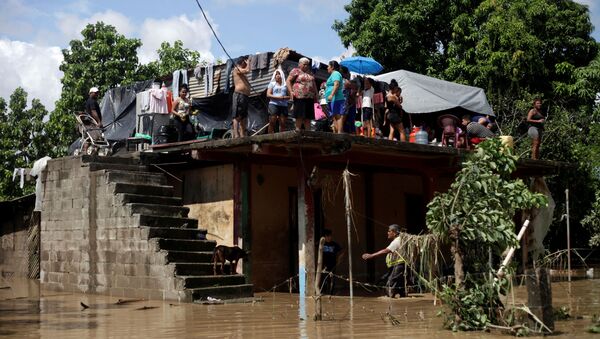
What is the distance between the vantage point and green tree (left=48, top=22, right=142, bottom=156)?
97.9 feet

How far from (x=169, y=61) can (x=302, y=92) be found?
1849 cm

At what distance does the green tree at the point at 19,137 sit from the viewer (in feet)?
96.0

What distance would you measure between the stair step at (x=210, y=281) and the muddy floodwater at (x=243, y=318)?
0.45 m

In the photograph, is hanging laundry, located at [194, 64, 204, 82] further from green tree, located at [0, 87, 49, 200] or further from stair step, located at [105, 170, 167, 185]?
green tree, located at [0, 87, 49, 200]

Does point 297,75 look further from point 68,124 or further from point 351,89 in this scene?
point 68,124

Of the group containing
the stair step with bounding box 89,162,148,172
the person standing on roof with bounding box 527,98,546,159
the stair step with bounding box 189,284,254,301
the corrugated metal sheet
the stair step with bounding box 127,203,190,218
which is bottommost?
the stair step with bounding box 189,284,254,301

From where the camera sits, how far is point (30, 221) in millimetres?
19781

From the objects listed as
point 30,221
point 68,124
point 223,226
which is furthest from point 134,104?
point 68,124

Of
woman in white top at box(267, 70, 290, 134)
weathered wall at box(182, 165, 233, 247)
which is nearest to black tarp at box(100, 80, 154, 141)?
weathered wall at box(182, 165, 233, 247)

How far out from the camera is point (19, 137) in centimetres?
3070

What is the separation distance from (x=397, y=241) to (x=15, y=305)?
6.32m

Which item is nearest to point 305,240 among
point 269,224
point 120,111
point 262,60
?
point 269,224

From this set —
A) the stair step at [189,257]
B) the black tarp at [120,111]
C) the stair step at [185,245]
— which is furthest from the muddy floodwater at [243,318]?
the black tarp at [120,111]

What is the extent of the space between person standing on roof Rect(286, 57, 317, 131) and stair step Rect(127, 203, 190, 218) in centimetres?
263
